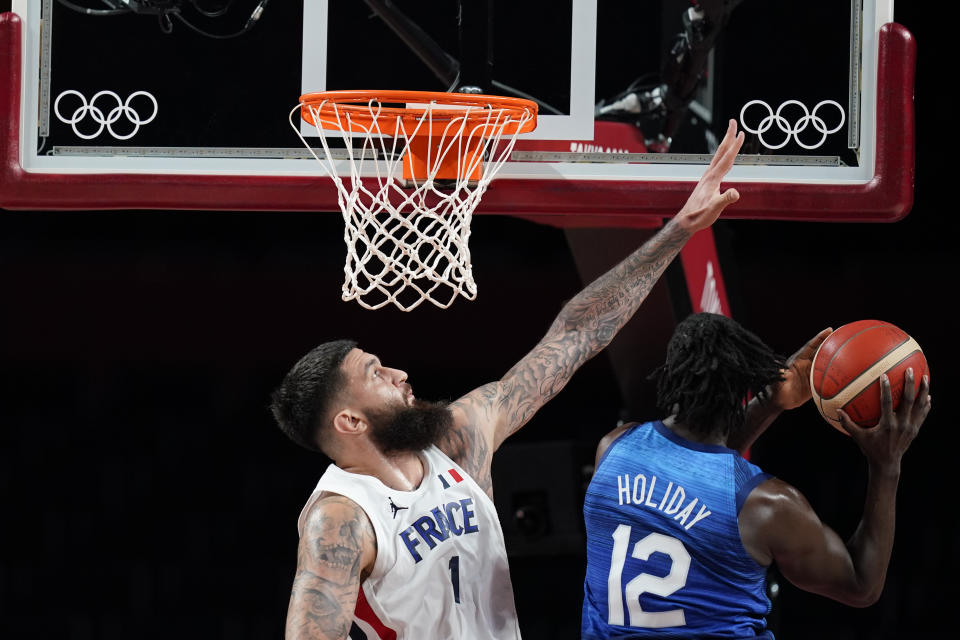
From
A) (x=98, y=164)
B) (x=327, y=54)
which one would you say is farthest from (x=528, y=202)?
(x=98, y=164)

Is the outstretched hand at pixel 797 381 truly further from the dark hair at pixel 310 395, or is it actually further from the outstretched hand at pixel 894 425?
the dark hair at pixel 310 395

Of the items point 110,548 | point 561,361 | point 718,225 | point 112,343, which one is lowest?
point 110,548

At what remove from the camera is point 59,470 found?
5.72 metres

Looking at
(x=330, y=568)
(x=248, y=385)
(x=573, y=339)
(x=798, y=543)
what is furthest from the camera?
(x=248, y=385)

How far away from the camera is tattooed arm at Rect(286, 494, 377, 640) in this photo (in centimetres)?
203

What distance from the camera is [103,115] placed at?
289 cm

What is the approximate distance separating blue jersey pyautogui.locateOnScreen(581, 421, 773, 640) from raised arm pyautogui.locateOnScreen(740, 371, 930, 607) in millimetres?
43

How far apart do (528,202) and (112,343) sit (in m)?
3.45

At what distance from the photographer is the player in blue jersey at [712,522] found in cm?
224

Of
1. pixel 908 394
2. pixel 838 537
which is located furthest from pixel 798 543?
pixel 908 394

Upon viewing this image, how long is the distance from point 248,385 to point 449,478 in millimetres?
3531

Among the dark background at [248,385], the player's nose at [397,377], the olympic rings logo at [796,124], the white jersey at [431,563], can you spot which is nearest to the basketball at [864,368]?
the olympic rings logo at [796,124]

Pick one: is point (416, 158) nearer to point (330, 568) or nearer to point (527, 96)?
point (527, 96)

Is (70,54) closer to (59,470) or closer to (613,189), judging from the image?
(613,189)
